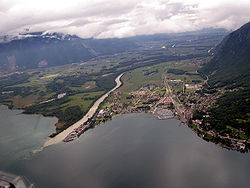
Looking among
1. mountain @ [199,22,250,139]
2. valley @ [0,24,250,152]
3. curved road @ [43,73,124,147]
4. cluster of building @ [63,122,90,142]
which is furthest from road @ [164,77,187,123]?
cluster of building @ [63,122,90,142]

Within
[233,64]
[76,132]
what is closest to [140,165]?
[76,132]

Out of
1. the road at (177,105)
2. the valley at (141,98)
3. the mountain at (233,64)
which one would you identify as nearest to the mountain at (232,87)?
the mountain at (233,64)

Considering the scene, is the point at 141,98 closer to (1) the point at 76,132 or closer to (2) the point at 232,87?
(1) the point at 76,132

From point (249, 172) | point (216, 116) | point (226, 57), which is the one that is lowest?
point (249, 172)

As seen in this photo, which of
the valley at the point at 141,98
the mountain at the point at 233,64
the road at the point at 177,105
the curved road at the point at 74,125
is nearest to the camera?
the valley at the point at 141,98

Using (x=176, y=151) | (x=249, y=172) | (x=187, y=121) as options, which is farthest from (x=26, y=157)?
(x=249, y=172)

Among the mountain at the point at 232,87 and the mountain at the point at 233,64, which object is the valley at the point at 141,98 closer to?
the mountain at the point at 232,87

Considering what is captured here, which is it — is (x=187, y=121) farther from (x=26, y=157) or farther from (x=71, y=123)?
(x=26, y=157)

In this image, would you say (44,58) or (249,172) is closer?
(249,172)

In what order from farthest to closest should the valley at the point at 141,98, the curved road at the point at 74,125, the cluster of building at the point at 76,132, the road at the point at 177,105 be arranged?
1. the road at the point at 177,105
2. the cluster of building at the point at 76,132
3. the curved road at the point at 74,125
4. the valley at the point at 141,98
